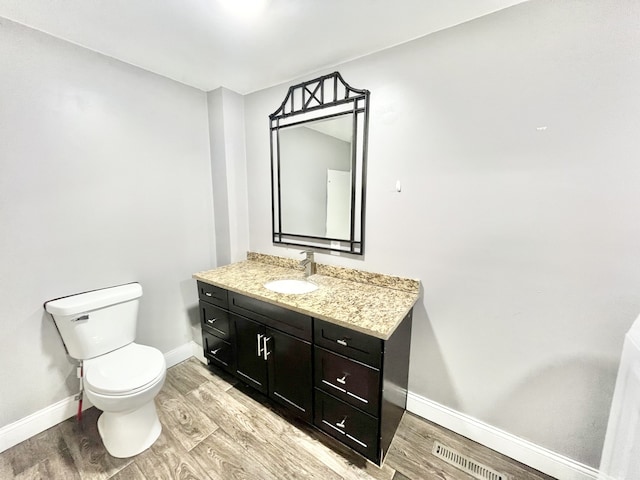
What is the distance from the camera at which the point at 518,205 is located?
1280 mm

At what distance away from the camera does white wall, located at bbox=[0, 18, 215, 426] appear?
140 centimetres

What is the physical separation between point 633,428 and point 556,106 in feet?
4.21

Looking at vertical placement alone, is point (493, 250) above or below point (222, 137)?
below

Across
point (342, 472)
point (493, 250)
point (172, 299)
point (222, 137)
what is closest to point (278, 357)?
point (342, 472)

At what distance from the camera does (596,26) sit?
1.07m

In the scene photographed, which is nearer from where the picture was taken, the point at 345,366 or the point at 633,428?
the point at 633,428

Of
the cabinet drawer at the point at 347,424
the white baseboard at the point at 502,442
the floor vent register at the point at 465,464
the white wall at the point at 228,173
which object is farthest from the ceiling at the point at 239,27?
the floor vent register at the point at 465,464

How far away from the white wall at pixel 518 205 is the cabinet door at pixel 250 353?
3.20 feet

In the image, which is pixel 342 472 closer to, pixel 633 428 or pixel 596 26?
pixel 633 428

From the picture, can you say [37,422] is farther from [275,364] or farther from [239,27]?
[239,27]

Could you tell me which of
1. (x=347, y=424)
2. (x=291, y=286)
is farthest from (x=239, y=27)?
(x=347, y=424)

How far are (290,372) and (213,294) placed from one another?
0.82 m

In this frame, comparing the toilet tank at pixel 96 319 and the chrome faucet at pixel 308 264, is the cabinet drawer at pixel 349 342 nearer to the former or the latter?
the chrome faucet at pixel 308 264

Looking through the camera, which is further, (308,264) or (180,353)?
(180,353)
